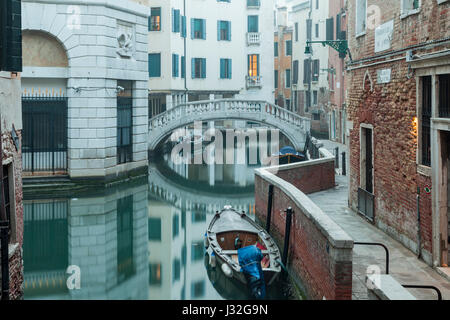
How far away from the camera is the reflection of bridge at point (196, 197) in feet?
74.1

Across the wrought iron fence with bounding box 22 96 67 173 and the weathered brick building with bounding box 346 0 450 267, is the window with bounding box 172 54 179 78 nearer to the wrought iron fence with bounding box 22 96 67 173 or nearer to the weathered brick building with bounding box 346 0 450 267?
the wrought iron fence with bounding box 22 96 67 173

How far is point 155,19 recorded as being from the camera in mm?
37688

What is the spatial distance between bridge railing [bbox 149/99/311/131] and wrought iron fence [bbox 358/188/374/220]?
17.3 meters

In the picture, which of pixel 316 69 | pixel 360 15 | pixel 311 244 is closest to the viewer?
pixel 311 244

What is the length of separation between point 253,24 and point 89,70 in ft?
76.5

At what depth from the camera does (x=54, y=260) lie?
15336 mm

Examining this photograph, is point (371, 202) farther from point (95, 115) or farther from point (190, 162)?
point (190, 162)

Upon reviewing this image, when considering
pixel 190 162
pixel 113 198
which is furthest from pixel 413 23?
pixel 190 162

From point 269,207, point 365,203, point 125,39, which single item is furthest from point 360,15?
point 125,39

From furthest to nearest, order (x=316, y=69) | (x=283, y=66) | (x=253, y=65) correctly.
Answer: (x=283, y=66) → (x=316, y=69) → (x=253, y=65)

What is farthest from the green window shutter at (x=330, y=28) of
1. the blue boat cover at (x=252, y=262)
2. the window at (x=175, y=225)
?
the blue boat cover at (x=252, y=262)

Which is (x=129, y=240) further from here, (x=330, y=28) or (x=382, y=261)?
(x=330, y=28)

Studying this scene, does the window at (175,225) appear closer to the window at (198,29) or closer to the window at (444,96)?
the window at (444,96)
